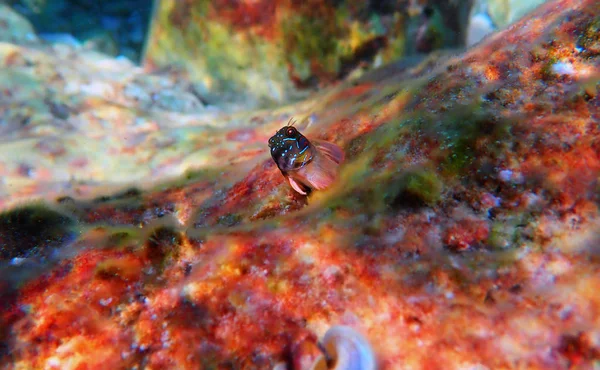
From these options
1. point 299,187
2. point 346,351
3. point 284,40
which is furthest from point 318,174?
point 284,40

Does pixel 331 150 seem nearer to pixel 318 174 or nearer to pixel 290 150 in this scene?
pixel 318 174

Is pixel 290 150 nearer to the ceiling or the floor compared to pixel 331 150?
nearer to the ceiling

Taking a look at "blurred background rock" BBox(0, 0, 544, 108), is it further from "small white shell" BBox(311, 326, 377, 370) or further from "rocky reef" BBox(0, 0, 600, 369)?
"small white shell" BBox(311, 326, 377, 370)

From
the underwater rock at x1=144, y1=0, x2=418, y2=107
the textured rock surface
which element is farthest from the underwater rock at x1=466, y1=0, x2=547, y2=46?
the underwater rock at x1=144, y1=0, x2=418, y2=107

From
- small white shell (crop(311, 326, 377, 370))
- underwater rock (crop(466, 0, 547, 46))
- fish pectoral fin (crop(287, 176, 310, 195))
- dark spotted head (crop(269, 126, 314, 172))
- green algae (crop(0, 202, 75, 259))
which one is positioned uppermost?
green algae (crop(0, 202, 75, 259))

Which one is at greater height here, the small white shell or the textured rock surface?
the textured rock surface

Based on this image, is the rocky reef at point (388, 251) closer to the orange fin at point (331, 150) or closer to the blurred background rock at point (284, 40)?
the orange fin at point (331, 150)

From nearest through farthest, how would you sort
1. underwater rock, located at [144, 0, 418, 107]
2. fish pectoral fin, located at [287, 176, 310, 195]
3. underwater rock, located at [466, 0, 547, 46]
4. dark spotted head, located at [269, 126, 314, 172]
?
1. dark spotted head, located at [269, 126, 314, 172]
2. fish pectoral fin, located at [287, 176, 310, 195]
3. underwater rock, located at [144, 0, 418, 107]
4. underwater rock, located at [466, 0, 547, 46]
